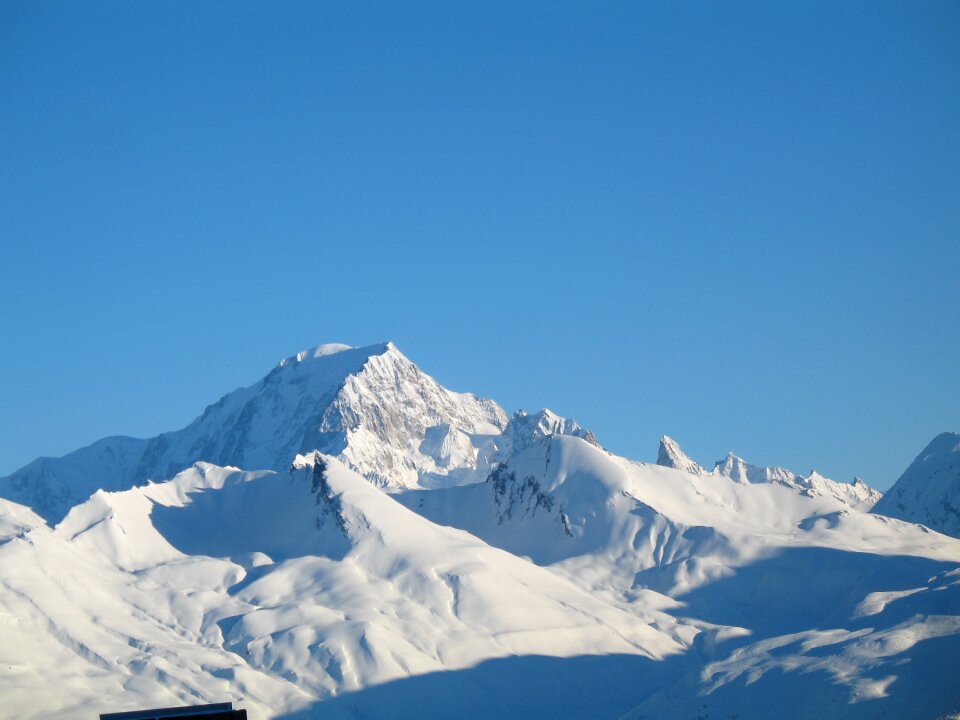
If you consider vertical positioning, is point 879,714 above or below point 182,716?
below

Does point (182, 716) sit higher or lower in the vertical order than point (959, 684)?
higher

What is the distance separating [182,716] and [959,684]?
471 ft

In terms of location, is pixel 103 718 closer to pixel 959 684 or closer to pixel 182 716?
pixel 182 716

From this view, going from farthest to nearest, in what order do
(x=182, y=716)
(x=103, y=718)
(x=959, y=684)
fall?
(x=959, y=684), (x=103, y=718), (x=182, y=716)

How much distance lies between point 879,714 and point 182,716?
461 feet

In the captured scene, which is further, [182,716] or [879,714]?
[879,714]

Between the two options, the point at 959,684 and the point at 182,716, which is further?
the point at 959,684

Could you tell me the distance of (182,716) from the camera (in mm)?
75688

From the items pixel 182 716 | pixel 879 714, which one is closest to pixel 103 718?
pixel 182 716

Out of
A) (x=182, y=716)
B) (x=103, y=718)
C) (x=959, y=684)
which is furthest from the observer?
(x=959, y=684)

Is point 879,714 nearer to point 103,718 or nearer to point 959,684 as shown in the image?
point 959,684

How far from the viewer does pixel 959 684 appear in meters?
193

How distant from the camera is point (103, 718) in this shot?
8325 cm

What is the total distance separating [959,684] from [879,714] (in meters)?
11.2
